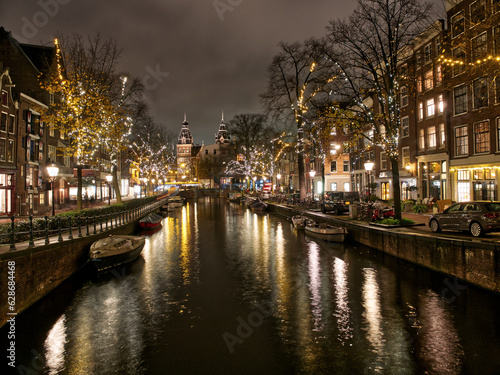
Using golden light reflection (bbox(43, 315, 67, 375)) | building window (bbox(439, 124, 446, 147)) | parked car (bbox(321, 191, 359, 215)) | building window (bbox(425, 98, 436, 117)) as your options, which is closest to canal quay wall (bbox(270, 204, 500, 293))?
parked car (bbox(321, 191, 359, 215))

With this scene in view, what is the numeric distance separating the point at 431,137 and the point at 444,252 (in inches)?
833

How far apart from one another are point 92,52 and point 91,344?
2615 centimetres

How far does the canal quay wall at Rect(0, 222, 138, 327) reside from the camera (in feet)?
34.4

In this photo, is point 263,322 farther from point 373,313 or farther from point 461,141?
point 461,141

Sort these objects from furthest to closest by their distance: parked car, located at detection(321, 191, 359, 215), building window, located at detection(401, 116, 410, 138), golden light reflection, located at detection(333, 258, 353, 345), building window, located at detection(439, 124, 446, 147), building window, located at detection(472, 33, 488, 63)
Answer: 1. building window, located at detection(401, 116, 410, 138)
2. parked car, located at detection(321, 191, 359, 215)
3. building window, located at detection(439, 124, 446, 147)
4. building window, located at detection(472, 33, 488, 63)
5. golden light reflection, located at detection(333, 258, 353, 345)

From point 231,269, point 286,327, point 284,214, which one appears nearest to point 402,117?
point 284,214

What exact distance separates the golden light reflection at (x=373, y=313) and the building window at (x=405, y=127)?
81.0ft

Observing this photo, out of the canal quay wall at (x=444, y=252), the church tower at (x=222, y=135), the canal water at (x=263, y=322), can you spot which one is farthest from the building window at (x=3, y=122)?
the church tower at (x=222, y=135)

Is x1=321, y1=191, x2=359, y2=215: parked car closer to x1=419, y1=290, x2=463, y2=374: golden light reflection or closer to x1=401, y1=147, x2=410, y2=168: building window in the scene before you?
x1=401, y1=147, x2=410, y2=168: building window

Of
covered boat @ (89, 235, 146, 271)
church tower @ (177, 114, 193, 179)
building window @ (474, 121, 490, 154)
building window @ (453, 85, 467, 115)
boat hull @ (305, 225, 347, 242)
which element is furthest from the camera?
church tower @ (177, 114, 193, 179)

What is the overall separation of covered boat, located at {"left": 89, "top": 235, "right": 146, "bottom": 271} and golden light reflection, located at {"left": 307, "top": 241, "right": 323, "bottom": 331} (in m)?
9.35

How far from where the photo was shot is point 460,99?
28578mm

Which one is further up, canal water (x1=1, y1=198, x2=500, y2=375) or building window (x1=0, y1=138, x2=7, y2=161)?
building window (x1=0, y1=138, x2=7, y2=161)

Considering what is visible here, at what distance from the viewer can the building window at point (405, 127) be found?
36.8 metres
